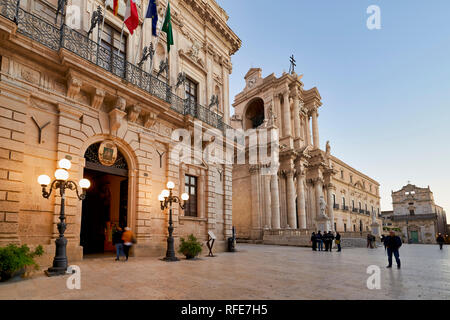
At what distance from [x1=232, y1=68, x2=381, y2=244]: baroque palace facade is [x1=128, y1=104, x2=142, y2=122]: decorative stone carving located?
61.5 ft

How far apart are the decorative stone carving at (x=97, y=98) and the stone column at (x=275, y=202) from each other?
22.1m

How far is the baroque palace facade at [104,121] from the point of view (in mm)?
8625

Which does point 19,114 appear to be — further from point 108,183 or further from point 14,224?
point 108,183

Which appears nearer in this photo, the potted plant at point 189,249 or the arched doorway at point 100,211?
the potted plant at point 189,249

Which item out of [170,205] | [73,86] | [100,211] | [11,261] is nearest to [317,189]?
[100,211]

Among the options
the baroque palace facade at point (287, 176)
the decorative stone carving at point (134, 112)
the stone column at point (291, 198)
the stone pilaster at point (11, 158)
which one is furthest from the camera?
the stone column at point (291, 198)

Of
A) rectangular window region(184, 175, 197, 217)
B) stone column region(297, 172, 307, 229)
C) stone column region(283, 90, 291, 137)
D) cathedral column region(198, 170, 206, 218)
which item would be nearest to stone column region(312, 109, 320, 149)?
stone column region(283, 90, 291, 137)

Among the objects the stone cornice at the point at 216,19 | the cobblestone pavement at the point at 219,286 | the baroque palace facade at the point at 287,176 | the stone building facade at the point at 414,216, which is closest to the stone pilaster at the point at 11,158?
the cobblestone pavement at the point at 219,286

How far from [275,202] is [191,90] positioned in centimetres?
1701

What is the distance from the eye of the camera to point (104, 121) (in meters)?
11.3

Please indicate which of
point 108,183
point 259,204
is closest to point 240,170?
point 259,204

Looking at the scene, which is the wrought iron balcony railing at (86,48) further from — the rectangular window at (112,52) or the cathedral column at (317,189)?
the cathedral column at (317,189)

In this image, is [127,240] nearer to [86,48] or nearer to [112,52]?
[86,48]

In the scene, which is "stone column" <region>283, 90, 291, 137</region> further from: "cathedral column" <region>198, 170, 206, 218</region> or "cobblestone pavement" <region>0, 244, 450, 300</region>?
"cobblestone pavement" <region>0, 244, 450, 300</region>
